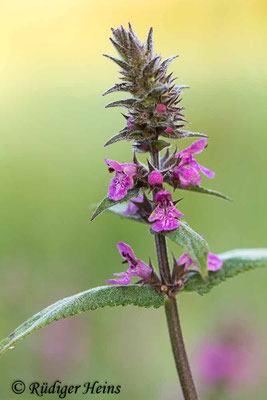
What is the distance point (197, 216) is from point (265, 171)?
122 centimetres

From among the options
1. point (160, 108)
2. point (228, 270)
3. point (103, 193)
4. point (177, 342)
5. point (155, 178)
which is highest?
point (103, 193)

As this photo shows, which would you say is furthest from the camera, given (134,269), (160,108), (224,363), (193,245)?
(224,363)

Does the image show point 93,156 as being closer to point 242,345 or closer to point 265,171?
point 265,171

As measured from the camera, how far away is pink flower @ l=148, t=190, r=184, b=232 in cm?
206

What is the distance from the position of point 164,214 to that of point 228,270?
472 mm

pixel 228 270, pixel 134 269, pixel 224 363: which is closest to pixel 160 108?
pixel 134 269

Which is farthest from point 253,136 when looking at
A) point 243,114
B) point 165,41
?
point 165,41

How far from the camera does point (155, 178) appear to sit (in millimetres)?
2143

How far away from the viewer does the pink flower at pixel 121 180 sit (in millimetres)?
2094

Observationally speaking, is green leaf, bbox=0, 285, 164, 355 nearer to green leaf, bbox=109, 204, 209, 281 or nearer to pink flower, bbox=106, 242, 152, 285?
pink flower, bbox=106, 242, 152, 285

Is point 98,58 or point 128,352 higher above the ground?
point 98,58

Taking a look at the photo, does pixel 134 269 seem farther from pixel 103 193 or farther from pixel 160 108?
pixel 103 193

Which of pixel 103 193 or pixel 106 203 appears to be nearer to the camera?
pixel 106 203

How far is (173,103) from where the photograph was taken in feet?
6.95
